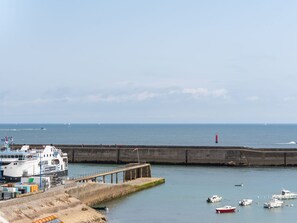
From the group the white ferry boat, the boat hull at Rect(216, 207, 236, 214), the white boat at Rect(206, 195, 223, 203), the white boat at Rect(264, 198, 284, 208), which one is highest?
the white ferry boat

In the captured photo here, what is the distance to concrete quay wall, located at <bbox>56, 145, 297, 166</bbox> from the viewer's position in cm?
11531

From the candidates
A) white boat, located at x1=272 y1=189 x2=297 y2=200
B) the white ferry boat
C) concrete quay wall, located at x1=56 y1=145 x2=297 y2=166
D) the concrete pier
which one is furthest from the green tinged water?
the white ferry boat

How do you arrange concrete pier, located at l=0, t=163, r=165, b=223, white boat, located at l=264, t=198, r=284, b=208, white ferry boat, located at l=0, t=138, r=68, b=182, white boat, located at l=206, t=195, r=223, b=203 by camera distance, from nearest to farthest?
concrete pier, located at l=0, t=163, r=165, b=223 → white boat, located at l=264, t=198, r=284, b=208 → white ferry boat, located at l=0, t=138, r=68, b=182 → white boat, located at l=206, t=195, r=223, b=203

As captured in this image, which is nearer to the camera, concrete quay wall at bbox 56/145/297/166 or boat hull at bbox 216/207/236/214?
boat hull at bbox 216/207/236/214

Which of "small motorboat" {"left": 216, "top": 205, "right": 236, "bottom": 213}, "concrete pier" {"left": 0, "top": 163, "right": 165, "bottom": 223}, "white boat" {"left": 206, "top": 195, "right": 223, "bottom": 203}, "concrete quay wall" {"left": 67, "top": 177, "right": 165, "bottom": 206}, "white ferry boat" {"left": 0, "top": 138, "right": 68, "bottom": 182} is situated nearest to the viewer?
"concrete pier" {"left": 0, "top": 163, "right": 165, "bottom": 223}

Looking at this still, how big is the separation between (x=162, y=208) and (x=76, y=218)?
1413 centimetres

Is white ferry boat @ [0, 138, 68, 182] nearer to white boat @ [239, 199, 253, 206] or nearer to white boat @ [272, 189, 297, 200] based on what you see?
white boat @ [239, 199, 253, 206]

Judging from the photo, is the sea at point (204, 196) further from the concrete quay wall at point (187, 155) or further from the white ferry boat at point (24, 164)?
the white ferry boat at point (24, 164)

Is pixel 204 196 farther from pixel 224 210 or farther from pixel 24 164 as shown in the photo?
pixel 24 164

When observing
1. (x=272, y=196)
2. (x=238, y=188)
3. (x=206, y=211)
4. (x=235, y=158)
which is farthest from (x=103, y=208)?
(x=235, y=158)

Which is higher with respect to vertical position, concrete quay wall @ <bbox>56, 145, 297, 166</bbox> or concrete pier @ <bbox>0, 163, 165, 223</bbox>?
concrete quay wall @ <bbox>56, 145, 297, 166</bbox>

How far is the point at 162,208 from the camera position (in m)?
64.4

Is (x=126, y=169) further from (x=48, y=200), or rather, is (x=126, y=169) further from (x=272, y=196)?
(x=48, y=200)

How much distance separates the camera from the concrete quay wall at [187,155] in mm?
115312
